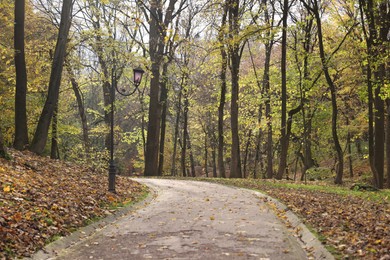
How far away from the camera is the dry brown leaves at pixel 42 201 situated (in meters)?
6.57

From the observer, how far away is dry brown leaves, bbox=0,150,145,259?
6.57m

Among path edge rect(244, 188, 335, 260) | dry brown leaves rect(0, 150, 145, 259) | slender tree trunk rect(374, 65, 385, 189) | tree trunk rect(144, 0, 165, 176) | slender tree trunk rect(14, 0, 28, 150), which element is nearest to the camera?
path edge rect(244, 188, 335, 260)

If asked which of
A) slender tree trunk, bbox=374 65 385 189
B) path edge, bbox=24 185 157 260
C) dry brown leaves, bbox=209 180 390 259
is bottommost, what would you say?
path edge, bbox=24 185 157 260

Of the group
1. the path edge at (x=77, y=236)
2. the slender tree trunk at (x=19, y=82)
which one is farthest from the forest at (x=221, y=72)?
the path edge at (x=77, y=236)

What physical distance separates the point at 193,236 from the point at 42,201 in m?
3.37

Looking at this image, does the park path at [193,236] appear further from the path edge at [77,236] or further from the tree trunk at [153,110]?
the tree trunk at [153,110]

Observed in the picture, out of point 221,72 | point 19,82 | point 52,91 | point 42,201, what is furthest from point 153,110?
point 42,201

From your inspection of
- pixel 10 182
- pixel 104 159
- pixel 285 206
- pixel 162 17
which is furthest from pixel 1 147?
pixel 162 17

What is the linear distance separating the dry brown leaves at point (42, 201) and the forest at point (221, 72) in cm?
175

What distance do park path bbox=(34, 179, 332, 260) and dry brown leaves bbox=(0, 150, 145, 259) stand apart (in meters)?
0.55

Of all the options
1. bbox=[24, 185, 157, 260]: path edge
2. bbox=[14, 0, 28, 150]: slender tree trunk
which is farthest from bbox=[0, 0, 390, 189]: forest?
bbox=[24, 185, 157, 260]: path edge

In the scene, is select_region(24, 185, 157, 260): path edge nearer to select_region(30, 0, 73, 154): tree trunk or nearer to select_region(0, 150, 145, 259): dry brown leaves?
select_region(0, 150, 145, 259): dry brown leaves

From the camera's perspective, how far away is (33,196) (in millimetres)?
8867

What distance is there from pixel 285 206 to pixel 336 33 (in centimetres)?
1960
